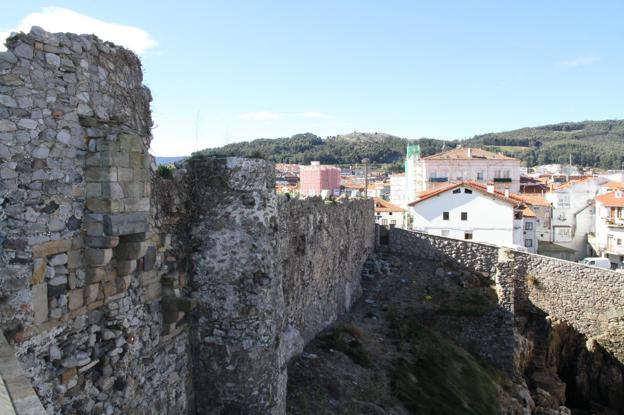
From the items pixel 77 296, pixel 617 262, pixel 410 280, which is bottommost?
pixel 617 262

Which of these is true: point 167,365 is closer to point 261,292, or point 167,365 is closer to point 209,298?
point 209,298

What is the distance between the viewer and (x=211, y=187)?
315 inches

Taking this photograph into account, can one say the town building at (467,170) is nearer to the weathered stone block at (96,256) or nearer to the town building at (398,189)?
the town building at (398,189)

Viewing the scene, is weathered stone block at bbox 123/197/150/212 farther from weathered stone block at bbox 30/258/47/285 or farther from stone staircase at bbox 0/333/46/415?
stone staircase at bbox 0/333/46/415

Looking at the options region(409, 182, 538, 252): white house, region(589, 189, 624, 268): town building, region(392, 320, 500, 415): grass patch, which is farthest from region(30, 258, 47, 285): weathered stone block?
region(589, 189, 624, 268): town building

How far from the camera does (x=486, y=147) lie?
162 m

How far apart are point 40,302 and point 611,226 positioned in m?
53.8

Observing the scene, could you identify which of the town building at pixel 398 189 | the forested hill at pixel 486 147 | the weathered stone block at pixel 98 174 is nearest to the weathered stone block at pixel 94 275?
the weathered stone block at pixel 98 174

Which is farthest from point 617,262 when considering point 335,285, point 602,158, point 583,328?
point 602,158

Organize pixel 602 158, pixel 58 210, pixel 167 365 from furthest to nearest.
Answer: pixel 602 158
pixel 167 365
pixel 58 210

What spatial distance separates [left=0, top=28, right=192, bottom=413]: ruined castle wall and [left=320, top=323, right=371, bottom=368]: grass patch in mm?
8569

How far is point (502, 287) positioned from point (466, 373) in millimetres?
7813

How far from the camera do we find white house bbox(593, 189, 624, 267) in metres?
49.5

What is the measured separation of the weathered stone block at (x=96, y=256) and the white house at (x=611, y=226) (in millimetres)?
52455
